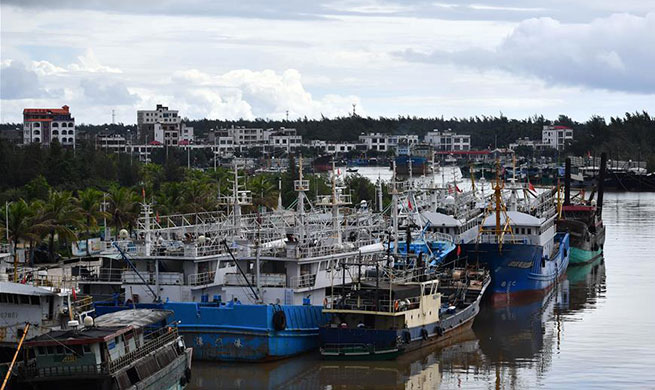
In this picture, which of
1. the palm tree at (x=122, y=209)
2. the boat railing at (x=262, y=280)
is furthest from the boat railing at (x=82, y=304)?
the palm tree at (x=122, y=209)

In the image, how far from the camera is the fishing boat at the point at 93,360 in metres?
30.0

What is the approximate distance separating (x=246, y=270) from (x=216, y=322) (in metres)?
3.60

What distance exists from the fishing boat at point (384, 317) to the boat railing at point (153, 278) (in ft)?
18.8

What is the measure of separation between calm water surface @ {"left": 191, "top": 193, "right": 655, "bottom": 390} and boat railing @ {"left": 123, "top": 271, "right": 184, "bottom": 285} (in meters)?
3.96

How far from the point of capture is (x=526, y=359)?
145ft

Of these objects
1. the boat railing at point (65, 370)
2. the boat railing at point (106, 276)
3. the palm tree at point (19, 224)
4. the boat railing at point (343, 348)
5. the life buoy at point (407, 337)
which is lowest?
the boat railing at point (343, 348)

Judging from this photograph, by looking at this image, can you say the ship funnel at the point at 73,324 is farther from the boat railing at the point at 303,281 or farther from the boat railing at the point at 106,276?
the boat railing at the point at 106,276

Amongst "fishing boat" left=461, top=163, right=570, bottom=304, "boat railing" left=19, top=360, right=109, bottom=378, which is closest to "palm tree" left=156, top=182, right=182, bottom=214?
"fishing boat" left=461, top=163, right=570, bottom=304

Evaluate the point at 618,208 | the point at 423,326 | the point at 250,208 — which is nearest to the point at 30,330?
the point at 423,326

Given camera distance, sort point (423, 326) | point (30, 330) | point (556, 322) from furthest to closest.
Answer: point (556, 322) < point (423, 326) < point (30, 330)

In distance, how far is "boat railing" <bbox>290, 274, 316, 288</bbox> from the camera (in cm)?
4281

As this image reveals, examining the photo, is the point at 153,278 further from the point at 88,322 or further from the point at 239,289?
the point at 88,322

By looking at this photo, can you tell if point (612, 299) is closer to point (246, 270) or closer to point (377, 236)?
point (377, 236)

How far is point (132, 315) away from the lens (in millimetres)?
35156
